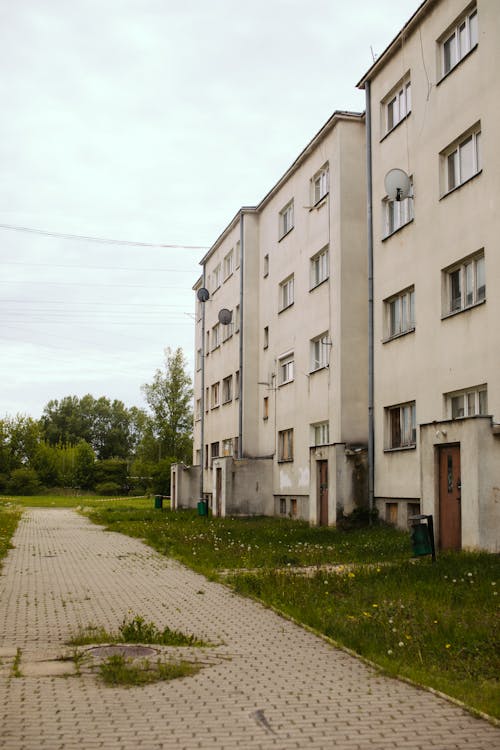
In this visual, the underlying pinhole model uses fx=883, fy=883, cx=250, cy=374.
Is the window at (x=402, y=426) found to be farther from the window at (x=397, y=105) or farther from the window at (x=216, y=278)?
the window at (x=216, y=278)

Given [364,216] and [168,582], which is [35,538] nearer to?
[168,582]

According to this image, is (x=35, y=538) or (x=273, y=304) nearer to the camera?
(x=35, y=538)

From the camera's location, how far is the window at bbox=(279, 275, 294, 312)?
32.3m

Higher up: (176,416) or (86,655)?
(176,416)

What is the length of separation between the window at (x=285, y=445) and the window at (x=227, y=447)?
22.6ft

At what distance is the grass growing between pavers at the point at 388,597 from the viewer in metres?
7.32

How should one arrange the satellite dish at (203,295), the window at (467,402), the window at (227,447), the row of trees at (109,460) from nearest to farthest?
the window at (467,402), the window at (227,447), the satellite dish at (203,295), the row of trees at (109,460)

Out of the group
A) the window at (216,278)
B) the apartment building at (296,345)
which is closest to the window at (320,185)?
the apartment building at (296,345)

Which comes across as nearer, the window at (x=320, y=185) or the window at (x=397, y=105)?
the window at (x=397, y=105)

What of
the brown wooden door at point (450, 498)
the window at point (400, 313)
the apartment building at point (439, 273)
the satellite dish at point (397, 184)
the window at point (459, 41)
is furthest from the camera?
the window at point (400, 313)

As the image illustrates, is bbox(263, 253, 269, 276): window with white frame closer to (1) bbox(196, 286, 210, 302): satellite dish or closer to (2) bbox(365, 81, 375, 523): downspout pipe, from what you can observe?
(1) bbox(196, 286, 210, 302): satellite dish

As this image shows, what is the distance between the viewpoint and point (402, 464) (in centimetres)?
2172

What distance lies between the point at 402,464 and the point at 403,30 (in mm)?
10609

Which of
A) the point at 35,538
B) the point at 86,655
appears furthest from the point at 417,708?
the point at 35,538
